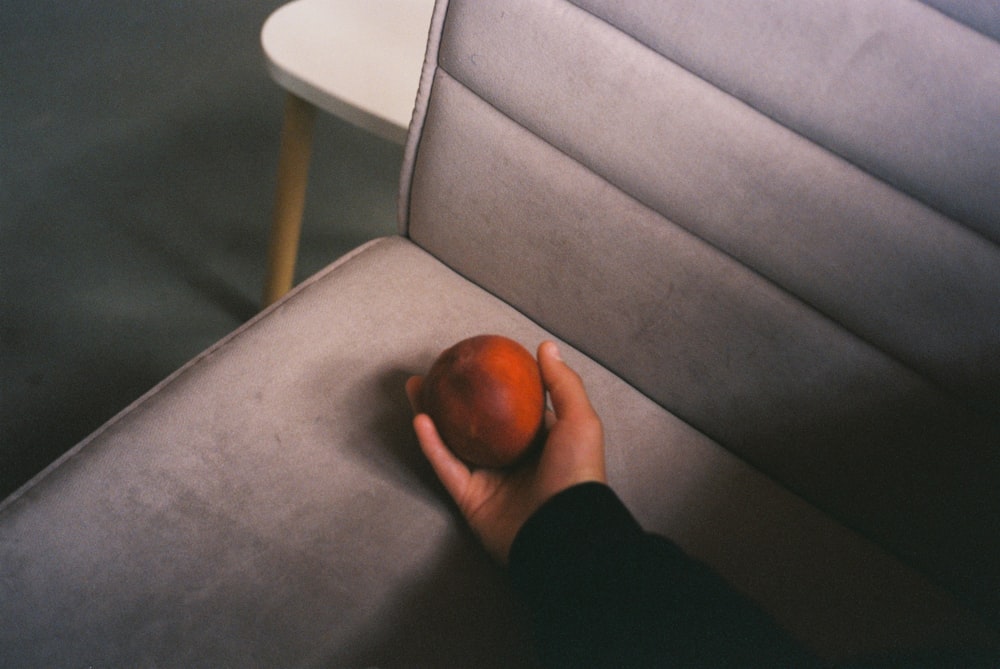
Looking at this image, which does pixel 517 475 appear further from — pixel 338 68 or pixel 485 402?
pixel 338 68

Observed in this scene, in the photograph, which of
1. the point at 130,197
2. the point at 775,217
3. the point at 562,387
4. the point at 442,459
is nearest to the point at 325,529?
the point at 442,459

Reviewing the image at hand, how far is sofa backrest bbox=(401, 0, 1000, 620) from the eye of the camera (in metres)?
0.58

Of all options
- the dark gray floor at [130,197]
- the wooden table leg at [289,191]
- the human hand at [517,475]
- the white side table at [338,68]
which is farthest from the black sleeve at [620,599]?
the dark gray floor at [130,197]

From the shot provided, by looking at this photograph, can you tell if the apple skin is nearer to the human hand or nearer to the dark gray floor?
the human hand

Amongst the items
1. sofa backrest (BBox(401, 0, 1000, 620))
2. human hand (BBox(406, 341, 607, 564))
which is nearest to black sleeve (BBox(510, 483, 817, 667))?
human hand (BBox(406, 341, 607, 564))

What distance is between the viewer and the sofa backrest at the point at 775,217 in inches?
22.9

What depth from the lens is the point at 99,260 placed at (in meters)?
1.32

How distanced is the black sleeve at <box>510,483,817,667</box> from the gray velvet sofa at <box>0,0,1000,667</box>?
6 centimetres

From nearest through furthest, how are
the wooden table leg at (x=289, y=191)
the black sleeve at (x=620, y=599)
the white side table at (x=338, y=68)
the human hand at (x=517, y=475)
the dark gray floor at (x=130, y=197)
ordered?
the black sleeve at (x=620, y=599) → the human hand at (x=517, y=475) → the white side table at (x=338, y=68) → the wooden table leg at (x=289, y=191) → the dark gray floor at (x=130, y=197)

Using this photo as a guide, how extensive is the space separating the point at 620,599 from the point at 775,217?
0.36m

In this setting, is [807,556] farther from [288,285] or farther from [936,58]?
[288,285]

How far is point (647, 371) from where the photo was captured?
2.52 ft

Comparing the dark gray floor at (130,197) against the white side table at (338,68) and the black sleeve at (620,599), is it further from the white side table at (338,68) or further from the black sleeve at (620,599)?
the black sleeve at (620,599)

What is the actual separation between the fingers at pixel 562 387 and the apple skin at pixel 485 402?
1.0 inches
